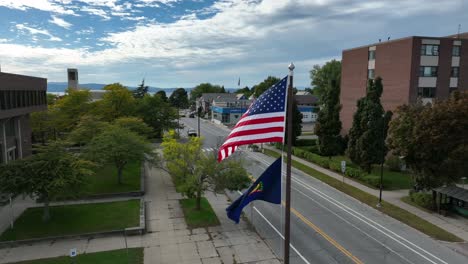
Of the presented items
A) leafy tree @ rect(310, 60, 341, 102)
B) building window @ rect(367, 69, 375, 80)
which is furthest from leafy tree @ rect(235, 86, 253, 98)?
building window @ rect(367, 69, 375, 80)

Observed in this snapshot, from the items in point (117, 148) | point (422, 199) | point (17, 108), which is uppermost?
point (17, 108)

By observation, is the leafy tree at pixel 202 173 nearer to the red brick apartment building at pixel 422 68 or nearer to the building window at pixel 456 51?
the red brick apartment building at pixel 422 68

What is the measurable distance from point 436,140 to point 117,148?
2413 cm

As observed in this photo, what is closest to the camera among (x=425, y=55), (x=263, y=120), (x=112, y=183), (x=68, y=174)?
(x=263, y=120)

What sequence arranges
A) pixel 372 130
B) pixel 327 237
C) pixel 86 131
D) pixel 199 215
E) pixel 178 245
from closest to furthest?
pixel 178 245 < pixel 327 237 < pixel 199 215 < pixel 372 130 < pixel 86 131

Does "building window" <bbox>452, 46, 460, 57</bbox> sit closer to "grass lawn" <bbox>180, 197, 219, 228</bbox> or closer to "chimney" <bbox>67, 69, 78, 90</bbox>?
"grass lawn" <bbox>180, 197, 219, 228</bbox>

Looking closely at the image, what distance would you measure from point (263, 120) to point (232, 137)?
3.65 feet

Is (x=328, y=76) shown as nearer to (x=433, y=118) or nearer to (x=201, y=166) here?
(x=433, y=118)

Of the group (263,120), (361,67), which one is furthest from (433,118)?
(361,67)

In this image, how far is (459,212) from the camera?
2339 cm

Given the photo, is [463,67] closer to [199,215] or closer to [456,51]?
[456,51]

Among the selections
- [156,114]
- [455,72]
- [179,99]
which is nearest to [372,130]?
[455,72]

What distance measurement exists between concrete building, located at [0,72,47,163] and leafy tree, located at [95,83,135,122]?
40.8 feet

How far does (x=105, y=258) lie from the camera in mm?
16344
